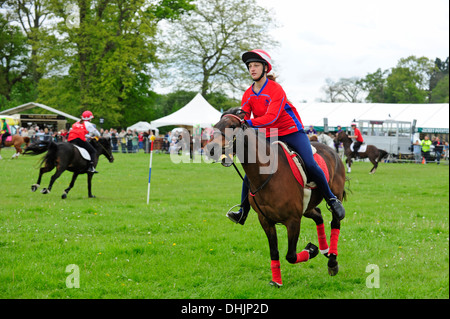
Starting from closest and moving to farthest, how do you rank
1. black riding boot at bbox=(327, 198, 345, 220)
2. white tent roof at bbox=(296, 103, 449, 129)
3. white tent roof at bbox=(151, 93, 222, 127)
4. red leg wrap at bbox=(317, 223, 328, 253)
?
black riding boot at bbox=(327, 198, 345, 220)
red leg wrap at bbox=(317, 223, 328, 253)
white tent roof at bbox=(151, 93, 222, 127)
white tent roof at bbox=(296, 103, 449, 129)

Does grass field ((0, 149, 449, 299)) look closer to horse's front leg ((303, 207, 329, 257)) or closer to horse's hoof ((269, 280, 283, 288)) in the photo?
horse's hoof ((269, 280, 283, 288))

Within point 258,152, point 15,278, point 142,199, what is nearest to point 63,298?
point 15,278

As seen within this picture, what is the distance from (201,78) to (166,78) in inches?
148

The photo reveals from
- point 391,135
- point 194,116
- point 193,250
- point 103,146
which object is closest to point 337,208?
point 193,250

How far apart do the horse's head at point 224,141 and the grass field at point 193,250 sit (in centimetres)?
182

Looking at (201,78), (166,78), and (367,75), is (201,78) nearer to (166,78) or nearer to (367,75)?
(166,78)

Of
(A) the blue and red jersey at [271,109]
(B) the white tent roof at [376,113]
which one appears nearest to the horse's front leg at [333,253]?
(A) the blue and red jersey at [271,109]

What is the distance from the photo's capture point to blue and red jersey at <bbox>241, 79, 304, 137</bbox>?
5715mm

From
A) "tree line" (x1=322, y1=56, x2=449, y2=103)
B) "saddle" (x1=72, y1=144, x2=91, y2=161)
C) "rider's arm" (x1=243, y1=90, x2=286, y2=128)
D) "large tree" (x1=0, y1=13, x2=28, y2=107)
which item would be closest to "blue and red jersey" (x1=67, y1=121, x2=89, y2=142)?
"saddle" (x1=72, y1=144, x2=91, y2=161)

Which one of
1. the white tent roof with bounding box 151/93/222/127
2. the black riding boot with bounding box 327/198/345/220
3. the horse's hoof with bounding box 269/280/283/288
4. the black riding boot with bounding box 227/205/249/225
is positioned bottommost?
the horse's hoof with bounding box 269/280/283/288

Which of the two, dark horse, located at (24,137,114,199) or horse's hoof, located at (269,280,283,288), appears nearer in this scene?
horse's hoof, located at (269,280,283,288)

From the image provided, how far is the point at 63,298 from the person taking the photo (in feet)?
18.5

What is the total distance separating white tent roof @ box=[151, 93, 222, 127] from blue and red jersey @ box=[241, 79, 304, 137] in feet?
97.2

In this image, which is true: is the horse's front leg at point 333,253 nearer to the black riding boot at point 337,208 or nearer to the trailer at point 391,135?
the black riding boot at point 337,208
